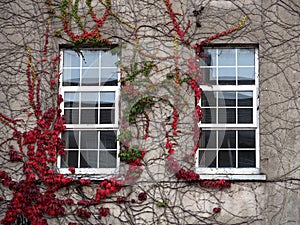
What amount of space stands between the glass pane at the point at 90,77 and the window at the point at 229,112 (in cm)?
160

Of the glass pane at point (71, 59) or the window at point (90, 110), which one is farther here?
the glass pane at point (71, 59)

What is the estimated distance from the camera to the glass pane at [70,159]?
995 centimetres

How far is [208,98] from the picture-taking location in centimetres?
998

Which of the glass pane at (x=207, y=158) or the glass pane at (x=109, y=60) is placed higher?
the glass pane at (x=109, y=60)

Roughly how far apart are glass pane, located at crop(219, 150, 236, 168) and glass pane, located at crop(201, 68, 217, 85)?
3.48ft

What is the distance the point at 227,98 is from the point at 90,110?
2.06m

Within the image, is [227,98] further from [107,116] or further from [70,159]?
[70,159]

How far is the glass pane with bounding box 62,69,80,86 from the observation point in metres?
10.2

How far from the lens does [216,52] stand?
397 inches

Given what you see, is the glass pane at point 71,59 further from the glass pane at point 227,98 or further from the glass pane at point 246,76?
the glass pane at point 246,76

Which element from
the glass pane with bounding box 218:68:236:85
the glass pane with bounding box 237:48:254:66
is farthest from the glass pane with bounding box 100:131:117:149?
the glass pane with bounding box 237:48:254:66

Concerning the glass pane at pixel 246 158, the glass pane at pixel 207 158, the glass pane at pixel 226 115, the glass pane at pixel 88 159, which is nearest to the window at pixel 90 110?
the glass pane at pixel 88 159

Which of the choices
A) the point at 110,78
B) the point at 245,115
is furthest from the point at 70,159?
the point at 245,115

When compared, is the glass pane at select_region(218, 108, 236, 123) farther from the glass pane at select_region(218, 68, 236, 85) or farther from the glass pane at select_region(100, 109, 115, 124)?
the glass pane at select_region(100, 109, 115, 124)
